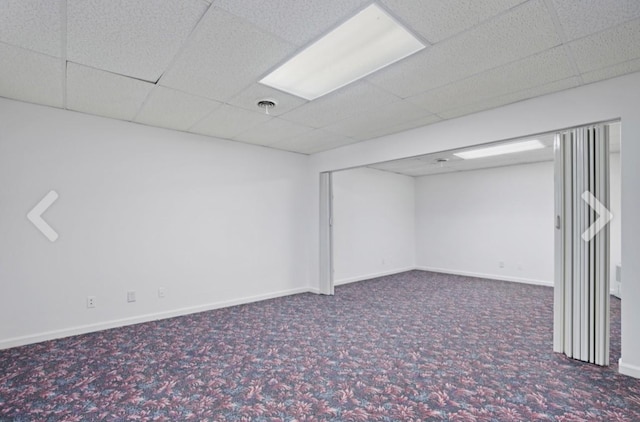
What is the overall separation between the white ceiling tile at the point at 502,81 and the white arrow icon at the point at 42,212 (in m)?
3.81

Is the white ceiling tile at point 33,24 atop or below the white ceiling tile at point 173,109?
atop

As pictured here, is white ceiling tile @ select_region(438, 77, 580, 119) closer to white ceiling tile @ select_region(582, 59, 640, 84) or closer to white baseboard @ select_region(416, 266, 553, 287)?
white ceiling tile @ select_region(582, 59, 640, 84)

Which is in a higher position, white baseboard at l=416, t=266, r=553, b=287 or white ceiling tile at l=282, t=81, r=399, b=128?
white ceiling tile at l=282, t=81, r=399, b=128

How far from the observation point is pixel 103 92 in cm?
295

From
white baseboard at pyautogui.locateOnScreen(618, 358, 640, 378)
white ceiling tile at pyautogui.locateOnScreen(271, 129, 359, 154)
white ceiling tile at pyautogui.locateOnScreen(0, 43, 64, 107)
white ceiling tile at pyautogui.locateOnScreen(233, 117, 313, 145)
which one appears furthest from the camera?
white ceiling tile at pyautogui.locateOnScreen(271, 129, 359, 154)

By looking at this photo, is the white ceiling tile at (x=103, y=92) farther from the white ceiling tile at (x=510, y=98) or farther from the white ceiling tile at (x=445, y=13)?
the white ceiling tile at (x=510, y=98)

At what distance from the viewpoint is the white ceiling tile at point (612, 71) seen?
2.40 meters

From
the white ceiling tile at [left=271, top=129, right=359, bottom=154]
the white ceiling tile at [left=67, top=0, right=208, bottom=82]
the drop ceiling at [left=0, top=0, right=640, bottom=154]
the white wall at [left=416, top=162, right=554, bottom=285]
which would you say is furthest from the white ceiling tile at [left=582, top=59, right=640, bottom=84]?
the white wall at [left=416, top=162, right=554, bottom=285]

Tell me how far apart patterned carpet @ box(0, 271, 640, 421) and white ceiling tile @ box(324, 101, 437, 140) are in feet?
7.97

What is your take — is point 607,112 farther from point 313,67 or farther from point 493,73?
point 313,67

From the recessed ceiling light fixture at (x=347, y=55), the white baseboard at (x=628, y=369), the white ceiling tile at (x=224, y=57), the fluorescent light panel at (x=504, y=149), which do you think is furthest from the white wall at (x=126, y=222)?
the white baseboard at (x=628, y=369)

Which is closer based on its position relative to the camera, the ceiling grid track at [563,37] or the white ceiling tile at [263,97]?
the ceiling grid track at [563,37]

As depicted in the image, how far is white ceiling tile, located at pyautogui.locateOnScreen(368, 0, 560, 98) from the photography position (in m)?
1.91

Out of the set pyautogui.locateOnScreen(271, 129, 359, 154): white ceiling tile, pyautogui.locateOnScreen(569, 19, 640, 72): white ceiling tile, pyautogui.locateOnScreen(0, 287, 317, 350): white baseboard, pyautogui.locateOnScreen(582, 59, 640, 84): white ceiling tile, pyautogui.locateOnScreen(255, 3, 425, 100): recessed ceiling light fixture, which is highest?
pyautogui.locateOnScreen(255, 3, 425, 100): recessed ceiling light fixture
